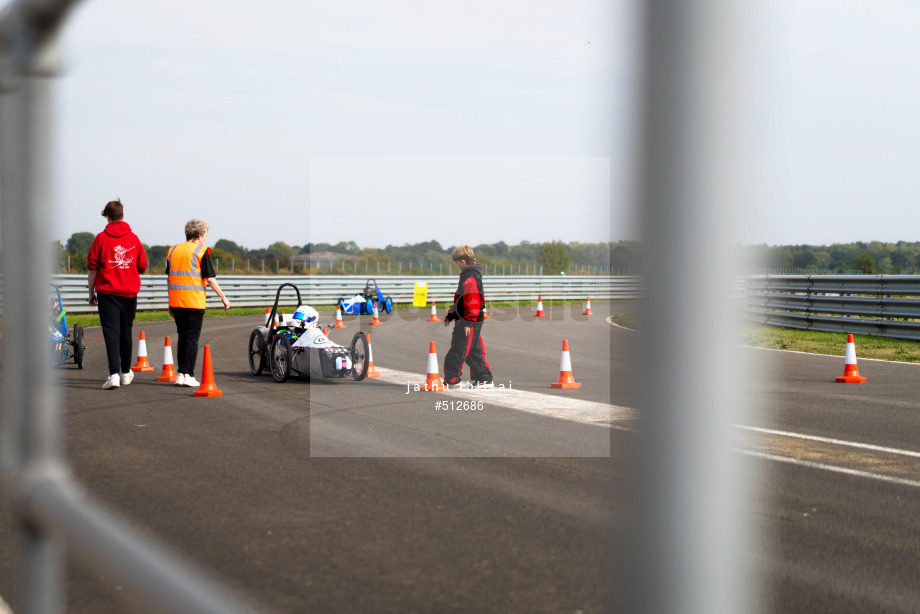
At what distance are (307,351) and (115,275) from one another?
248cm

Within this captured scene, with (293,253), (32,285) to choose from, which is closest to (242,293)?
(293,253)

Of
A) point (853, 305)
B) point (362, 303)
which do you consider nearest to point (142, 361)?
point (853, 305)

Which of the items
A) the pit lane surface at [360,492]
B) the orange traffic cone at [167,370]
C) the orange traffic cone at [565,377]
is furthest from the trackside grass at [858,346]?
the orange traffic cone at [167,370]

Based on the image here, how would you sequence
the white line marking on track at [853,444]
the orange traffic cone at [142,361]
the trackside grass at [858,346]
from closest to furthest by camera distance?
the white line marking on track at [853,444] < the orange traffic cone at [142,361] < the trackside grass at [858,346]

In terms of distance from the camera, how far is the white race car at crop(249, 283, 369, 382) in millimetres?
11391

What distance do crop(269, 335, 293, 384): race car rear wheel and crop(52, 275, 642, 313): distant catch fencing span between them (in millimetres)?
10931

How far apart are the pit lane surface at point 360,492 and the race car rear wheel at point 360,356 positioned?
758 mm

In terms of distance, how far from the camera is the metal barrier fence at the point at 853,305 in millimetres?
19047

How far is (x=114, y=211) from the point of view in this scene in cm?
1040

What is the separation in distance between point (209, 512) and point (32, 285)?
151 inches

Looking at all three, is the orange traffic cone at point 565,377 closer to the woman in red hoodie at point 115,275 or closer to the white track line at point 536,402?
the white track line at point 536,402

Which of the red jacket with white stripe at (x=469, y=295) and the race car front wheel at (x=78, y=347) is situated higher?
the red jacket with white stripe at (x=469, y=295)

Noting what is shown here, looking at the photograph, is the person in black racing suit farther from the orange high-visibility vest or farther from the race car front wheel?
the race car front wheel

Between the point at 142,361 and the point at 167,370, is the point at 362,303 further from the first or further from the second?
the point at 167,370
